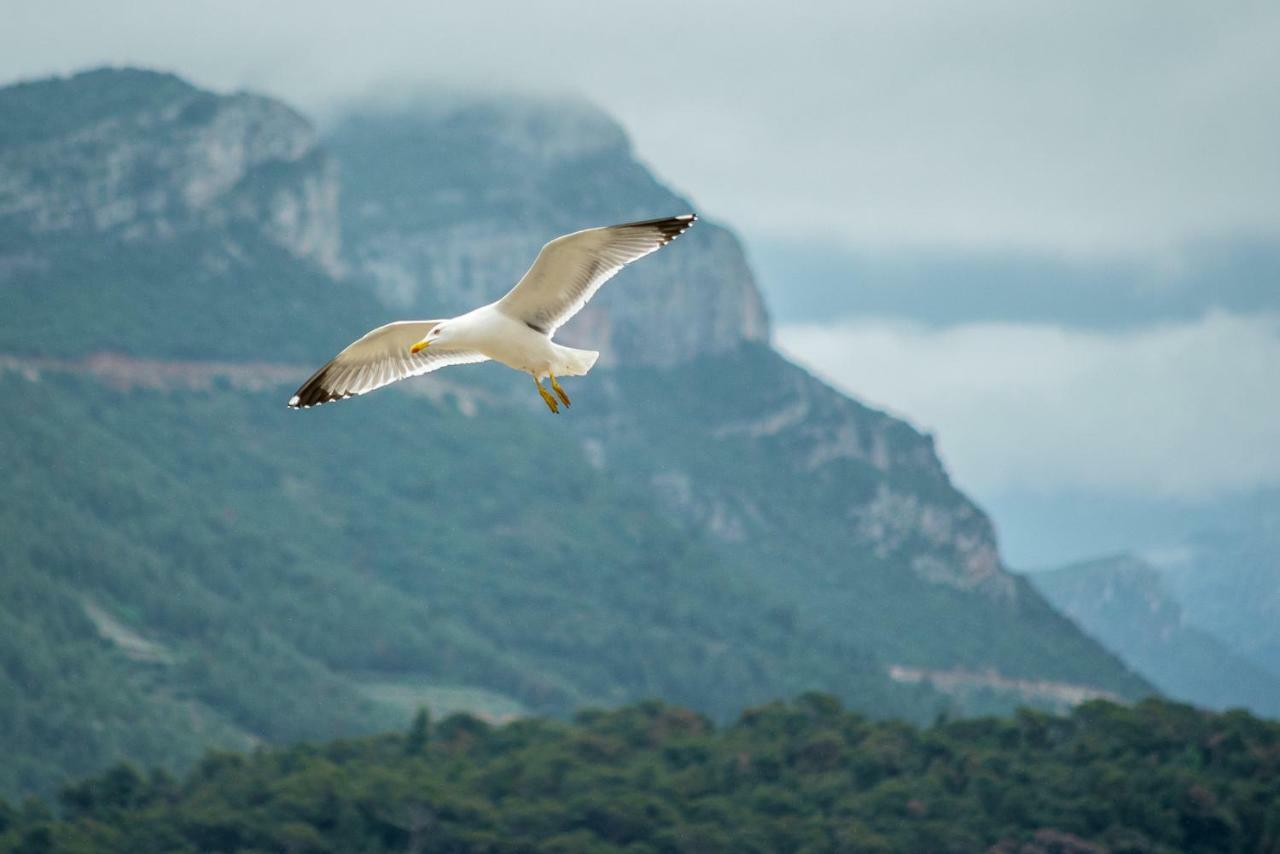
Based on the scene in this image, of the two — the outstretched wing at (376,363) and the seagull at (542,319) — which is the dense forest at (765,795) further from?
the seagull at (542,319)

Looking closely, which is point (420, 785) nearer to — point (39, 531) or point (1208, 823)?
point (1208, 823)

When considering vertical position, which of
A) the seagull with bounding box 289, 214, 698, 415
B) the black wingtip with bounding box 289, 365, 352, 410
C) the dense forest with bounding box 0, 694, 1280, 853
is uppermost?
the seagull with bounding box 289, 214, 698, 415

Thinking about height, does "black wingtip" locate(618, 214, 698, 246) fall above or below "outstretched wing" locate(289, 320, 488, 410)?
above

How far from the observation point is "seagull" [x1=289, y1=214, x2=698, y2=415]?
29.1 meters

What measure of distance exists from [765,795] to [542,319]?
217 feet

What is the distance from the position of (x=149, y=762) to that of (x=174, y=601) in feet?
155

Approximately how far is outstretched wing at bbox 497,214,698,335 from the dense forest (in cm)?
5861

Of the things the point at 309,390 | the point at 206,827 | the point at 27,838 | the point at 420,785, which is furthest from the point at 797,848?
the point at 309,390

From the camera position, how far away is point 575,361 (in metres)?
29.6

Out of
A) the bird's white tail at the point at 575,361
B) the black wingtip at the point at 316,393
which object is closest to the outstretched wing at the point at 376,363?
the black wingtip at the point at 316,393

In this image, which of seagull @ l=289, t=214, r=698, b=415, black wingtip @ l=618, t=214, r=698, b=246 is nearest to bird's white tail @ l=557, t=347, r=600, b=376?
seagull @ l=289, t=214, r=698, b=415

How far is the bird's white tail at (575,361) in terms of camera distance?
96.4ft

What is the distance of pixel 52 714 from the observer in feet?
505

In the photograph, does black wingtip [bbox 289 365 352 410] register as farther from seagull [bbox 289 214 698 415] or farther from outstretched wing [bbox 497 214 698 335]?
outstretched wing [bbox 497 214 698 335]
